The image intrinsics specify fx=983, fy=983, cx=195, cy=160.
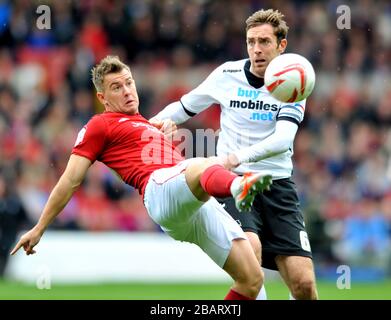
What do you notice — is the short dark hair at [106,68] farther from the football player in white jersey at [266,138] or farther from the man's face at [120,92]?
the football player in white jersey at [266,138]

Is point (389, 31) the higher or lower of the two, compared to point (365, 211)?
higher

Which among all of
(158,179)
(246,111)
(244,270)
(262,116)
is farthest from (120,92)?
(244,270)

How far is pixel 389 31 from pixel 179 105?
11749 mm

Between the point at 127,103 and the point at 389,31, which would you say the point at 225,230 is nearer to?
the point at 127,103

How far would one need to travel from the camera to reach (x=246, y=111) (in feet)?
28.5

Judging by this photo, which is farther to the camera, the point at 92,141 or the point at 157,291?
the point at 157,291

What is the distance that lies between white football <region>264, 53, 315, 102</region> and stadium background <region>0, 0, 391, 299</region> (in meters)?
6.44

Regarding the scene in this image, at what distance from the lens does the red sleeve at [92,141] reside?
7992 millimetres

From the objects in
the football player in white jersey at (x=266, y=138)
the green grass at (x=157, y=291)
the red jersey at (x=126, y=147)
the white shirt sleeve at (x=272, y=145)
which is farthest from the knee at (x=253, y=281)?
the green grass at (x=157, y=291)

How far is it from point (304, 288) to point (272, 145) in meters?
1.34

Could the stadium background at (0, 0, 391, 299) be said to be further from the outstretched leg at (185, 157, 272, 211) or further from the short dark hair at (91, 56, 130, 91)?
the outstretched leg at (185, 157, 272, 211)

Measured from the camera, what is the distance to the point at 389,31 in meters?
20.0

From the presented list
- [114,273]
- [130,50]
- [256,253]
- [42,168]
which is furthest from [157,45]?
[256,253]

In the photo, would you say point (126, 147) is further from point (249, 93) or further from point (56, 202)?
point (249, 93)
